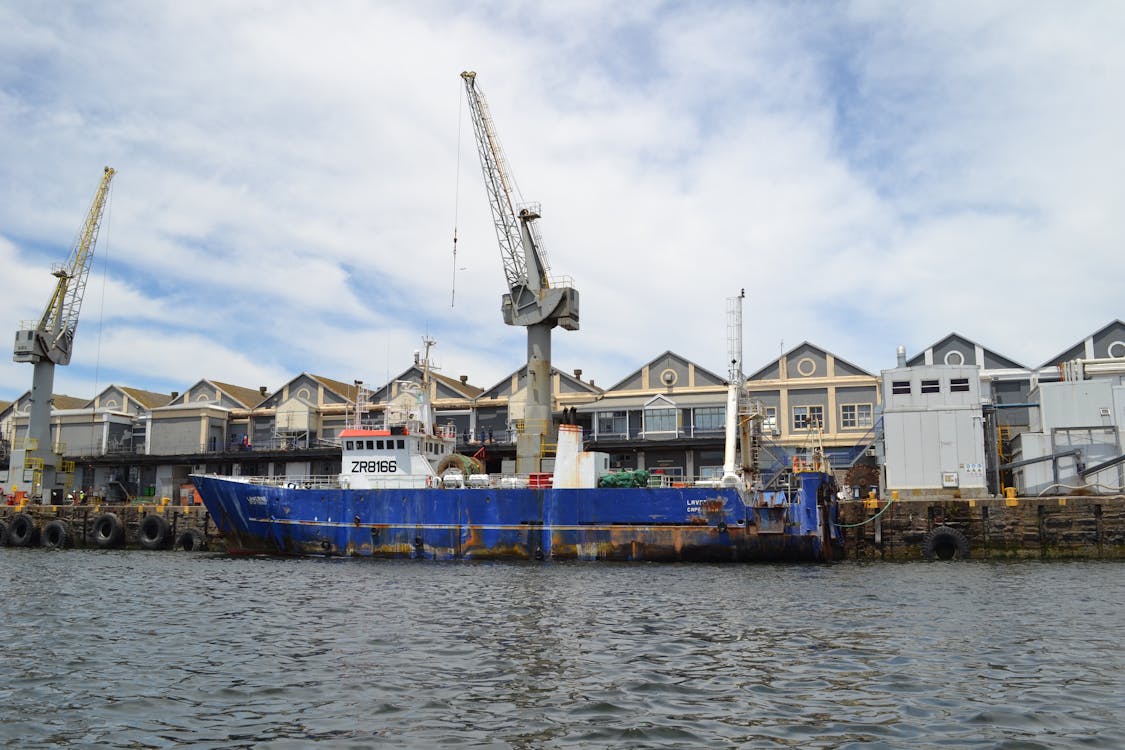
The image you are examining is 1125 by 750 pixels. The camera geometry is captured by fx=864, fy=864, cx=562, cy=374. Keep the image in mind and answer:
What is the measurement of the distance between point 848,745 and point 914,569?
1015 inches

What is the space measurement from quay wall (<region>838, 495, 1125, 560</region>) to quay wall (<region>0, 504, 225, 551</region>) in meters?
35.0

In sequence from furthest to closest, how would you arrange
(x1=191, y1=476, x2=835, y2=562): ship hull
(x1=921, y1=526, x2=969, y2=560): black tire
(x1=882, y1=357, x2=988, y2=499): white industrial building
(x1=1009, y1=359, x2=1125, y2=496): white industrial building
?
(x1=882, y1=357, x2=988, y2=499): white industrial building
(x1=1009, y1=359, x2=1125, y2=496): white industrial building
(x1=921, y1=526, x2=969, y2=560): black tire
(x1=191, y1=476, x2=835, y2=562): ship hull

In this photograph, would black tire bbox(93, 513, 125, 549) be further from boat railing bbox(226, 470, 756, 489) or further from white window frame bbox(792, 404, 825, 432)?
white window frame bbox(792, 404, 825, 432)

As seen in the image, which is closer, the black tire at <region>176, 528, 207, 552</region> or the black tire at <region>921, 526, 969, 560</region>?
the black tire at <region>921, 526, 969, 560</region>

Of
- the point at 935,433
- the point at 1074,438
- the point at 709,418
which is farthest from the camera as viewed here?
the point at 709,418

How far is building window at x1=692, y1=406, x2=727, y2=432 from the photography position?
64750 millimetres

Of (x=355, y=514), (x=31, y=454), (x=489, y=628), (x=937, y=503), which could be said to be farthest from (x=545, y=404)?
(x=31, y=454)

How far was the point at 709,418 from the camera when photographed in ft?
214

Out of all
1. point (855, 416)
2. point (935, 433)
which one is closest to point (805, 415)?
point (855, 416)

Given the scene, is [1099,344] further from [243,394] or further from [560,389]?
[243,394]

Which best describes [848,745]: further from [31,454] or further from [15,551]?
[31,454]

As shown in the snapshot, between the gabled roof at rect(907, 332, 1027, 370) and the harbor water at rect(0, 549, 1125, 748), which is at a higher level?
the gabled roof at rect(907, 332, 1027, 370)

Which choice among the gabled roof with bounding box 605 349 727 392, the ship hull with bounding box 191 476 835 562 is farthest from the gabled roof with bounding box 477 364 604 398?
the ship hull with bounding box 191 476 835 562

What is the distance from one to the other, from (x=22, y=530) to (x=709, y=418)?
46980 millimetres
